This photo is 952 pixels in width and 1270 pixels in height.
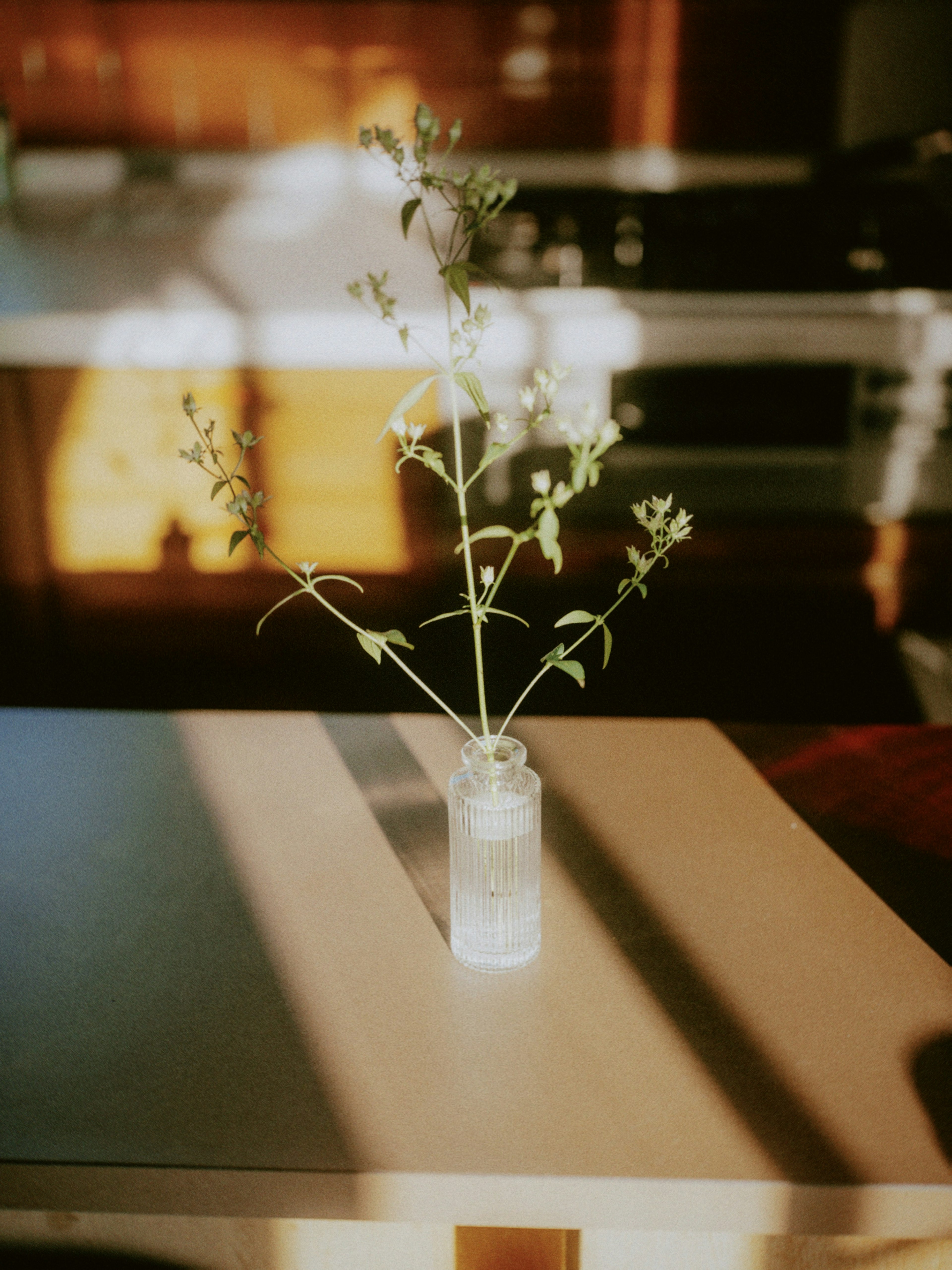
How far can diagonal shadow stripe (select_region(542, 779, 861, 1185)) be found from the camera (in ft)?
2.09

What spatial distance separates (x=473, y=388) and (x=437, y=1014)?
0.42 metres

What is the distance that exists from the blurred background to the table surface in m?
1.95

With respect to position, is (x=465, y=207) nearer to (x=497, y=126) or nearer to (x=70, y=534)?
(x=70, y=534)

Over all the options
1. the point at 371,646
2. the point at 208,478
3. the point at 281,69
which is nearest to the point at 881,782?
the point at 371,646

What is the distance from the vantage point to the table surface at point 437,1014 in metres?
0.62

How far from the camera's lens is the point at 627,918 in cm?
85

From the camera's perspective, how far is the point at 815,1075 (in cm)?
69

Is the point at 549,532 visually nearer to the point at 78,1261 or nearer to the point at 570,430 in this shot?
the point at 570,430

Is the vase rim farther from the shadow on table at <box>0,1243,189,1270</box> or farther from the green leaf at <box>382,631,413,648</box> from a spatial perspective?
the shadow on table at <box>0,1243,189,1270</box>

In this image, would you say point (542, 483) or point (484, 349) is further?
point (484, 349)

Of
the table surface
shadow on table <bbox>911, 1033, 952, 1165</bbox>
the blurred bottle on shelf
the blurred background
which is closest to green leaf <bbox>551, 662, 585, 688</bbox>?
the table surface

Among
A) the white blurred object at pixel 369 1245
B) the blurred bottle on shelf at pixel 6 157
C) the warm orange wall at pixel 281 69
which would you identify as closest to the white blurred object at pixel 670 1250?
the white blurred object at pixel 369 1245

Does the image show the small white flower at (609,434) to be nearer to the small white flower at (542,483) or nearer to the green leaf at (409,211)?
the small white flower at (542,483)

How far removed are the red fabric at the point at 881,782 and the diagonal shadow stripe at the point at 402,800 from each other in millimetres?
338
